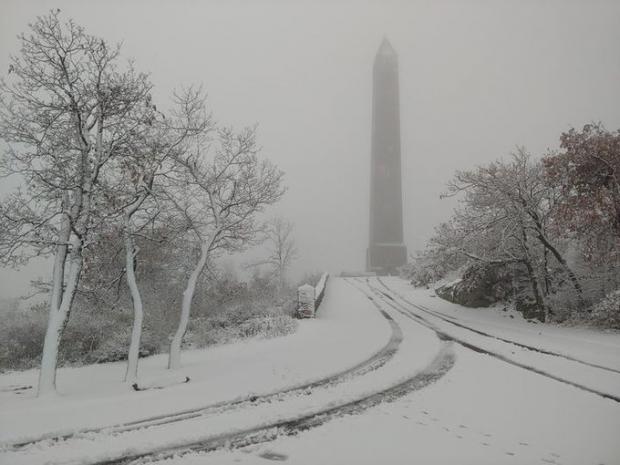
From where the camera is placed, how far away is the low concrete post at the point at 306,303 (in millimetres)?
16531

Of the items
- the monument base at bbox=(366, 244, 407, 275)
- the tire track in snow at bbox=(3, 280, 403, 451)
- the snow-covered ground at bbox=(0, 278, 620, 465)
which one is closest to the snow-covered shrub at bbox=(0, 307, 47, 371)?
the snow-covered ground at bbox=(0, 278, 620, 465)

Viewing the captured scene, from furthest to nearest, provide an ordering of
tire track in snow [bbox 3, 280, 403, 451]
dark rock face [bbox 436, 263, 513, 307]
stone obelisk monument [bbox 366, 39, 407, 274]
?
stone obelisk monument [bbox 366, 39, 407, 274]
dark rock face [bbox 436, 263, 513, 307]
tire track in snow [bbox 3, 280, 403, 451]

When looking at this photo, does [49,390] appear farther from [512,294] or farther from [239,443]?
[512,294]

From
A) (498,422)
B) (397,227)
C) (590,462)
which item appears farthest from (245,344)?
(397,227)

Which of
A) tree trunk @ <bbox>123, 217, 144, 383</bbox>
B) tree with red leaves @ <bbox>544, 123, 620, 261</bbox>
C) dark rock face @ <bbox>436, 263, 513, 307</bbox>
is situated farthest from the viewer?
dark rock face @ <bbox>436, 263, 513, 307</bbox>

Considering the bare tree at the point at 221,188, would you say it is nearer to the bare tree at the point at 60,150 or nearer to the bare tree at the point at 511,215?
the bare tree at the point at 60,150

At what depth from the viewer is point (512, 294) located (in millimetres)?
18344

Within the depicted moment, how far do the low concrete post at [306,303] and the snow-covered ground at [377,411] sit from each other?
5.04 meters

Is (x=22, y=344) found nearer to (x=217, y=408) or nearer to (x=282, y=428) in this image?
(x=217, y=408)

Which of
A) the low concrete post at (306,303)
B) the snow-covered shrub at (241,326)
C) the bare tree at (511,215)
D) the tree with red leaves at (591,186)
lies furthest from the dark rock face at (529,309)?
the snow-covered shrub at (241,326)

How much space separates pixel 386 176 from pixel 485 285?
114 ft

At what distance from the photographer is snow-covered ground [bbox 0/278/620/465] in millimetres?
4453

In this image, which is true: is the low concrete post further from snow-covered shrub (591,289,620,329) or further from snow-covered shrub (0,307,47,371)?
snow-covered shrub (0,307,47,371)

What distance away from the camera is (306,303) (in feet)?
54.9
